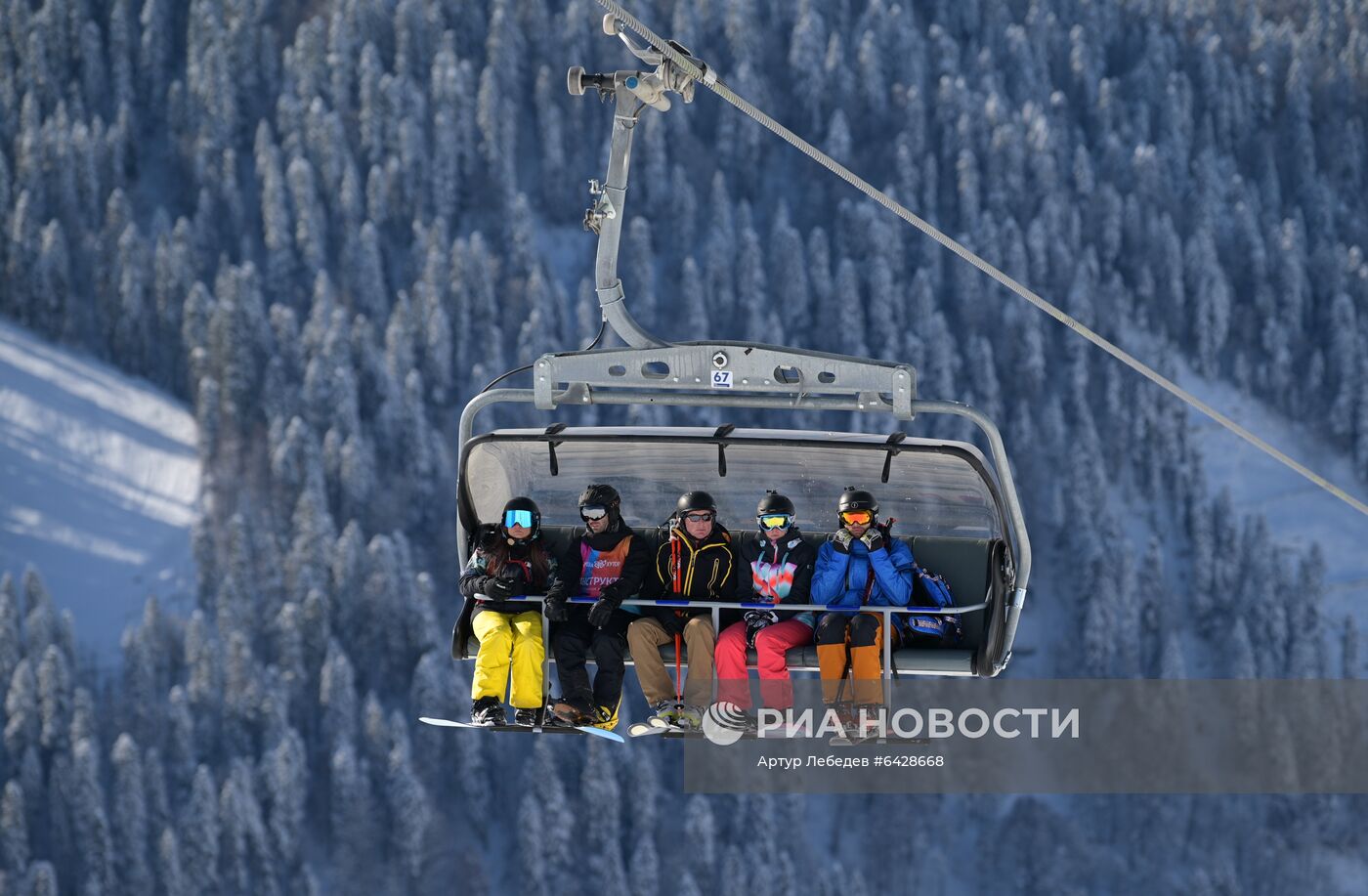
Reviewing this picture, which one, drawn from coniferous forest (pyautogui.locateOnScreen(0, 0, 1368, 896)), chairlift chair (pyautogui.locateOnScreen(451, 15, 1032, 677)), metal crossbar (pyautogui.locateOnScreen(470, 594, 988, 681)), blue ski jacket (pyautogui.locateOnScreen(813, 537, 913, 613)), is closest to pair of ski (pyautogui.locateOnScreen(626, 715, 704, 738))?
metal crossbar (pyautogui.locateOnScreen(470, 594, 988, 681))

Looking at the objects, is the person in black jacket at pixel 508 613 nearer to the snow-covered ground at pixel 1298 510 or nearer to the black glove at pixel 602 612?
the black glove at pixel 602 612

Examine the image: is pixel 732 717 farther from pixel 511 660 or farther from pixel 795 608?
pixel 511 660

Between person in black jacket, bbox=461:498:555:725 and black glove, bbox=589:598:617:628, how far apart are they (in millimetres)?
315

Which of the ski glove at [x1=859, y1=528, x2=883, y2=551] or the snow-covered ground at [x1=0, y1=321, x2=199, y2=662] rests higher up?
the snow-covered ground at [x1=0, y1=321, x2=199, y2=662]

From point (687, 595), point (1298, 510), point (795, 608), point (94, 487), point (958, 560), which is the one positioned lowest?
point (795, 608)

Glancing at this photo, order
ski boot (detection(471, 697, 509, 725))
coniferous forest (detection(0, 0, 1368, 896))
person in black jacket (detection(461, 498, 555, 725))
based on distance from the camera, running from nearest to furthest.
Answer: ski boot (detection(471, 697, 509, 725)), person in black jacket (detection(461, 498, 555, 725)), coniferous forest (detection(0, 0, 1368, 896))

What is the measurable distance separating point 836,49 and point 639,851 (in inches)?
1233

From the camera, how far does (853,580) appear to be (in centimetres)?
1155

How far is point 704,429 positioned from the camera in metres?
11.2

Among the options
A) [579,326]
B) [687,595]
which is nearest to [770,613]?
[687,595]

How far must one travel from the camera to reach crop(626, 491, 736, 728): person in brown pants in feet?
37.3

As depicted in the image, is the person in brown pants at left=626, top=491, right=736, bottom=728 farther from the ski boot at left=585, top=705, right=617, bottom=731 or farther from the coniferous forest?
the coniferous forest

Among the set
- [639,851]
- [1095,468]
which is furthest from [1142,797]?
[639,851]

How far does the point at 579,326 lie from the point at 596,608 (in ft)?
203
